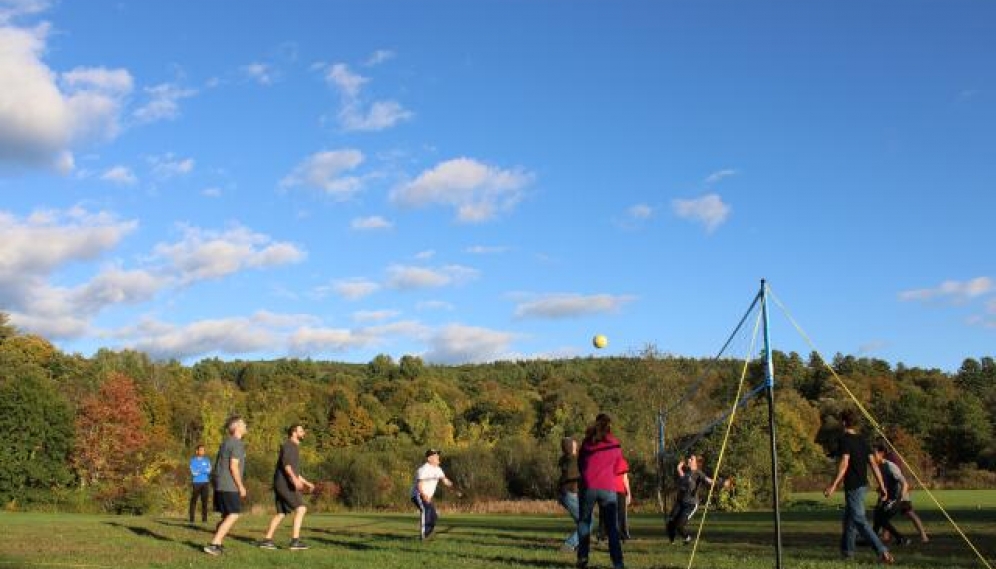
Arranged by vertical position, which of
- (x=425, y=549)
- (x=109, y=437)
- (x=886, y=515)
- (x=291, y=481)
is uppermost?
(x=109, y=437)

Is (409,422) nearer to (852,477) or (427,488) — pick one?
(427,488)

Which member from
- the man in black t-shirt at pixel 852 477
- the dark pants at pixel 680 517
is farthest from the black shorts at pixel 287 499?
the man in black t-shirt at pixel 852 477

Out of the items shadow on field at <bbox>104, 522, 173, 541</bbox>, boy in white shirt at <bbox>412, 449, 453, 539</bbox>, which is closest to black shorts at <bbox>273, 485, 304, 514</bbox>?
boy in white shirt at <bbox>412, 449, 453, 539</bbox>

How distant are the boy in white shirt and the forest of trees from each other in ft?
47.8

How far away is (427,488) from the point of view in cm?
1712

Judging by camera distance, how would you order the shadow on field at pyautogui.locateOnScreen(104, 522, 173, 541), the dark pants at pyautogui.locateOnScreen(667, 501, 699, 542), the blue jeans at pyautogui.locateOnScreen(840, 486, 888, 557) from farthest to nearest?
the shadow on field at pyautogui.locateOnScreen(104, 522, 173, 541)
the dark pants at pyautogui.locateOnScreen(667, 501, 699, 542)
the blue jeans at pyautogui.locateOnScreen(840, 486, 888, 557)

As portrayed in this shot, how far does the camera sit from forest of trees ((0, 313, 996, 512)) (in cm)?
5334

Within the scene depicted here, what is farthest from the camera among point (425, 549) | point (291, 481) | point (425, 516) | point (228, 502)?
point (425, 516)

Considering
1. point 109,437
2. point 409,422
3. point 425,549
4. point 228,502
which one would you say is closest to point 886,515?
point 425,549

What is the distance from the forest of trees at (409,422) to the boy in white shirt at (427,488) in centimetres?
1458

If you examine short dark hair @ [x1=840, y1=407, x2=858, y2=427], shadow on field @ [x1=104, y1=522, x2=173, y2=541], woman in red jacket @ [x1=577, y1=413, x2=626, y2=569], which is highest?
short dark hair @ [x1=840, y1=407, x2=858, y2=427]

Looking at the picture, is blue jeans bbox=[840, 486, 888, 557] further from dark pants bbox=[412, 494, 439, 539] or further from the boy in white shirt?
dark pants bbox=[412, 494, 439, 539]

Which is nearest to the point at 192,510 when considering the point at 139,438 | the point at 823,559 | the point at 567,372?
the point at 823,559

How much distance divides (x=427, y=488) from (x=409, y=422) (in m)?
64.3
